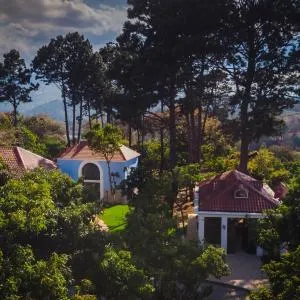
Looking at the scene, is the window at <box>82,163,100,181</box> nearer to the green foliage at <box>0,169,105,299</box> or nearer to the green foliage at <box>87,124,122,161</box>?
the green foliage at <box>87,124,122,161</box>

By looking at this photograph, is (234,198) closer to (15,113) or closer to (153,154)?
(153,154)

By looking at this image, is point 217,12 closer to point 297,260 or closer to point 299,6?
point 299,6

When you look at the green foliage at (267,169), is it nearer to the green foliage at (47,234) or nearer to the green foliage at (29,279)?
the green foliage at (47,234)

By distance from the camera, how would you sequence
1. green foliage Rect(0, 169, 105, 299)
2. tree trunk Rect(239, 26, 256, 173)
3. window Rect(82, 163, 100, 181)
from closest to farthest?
green foliage Rect(0, 169, 105, 299)
tree trunk Rect(239, 26, 256, 173)
window Rect(82, 163, 100, 181)

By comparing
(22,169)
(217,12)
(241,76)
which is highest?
(217,12)

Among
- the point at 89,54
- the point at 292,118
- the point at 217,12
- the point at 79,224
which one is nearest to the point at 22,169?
the point at 79,224

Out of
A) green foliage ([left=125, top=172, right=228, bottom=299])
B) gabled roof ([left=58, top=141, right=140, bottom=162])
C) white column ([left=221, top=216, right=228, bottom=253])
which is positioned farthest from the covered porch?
gabled roof ([left=58, top=141, right=140, bottom=162])

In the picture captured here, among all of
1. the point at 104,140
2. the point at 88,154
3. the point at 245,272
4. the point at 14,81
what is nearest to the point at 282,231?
the point at 245,272
